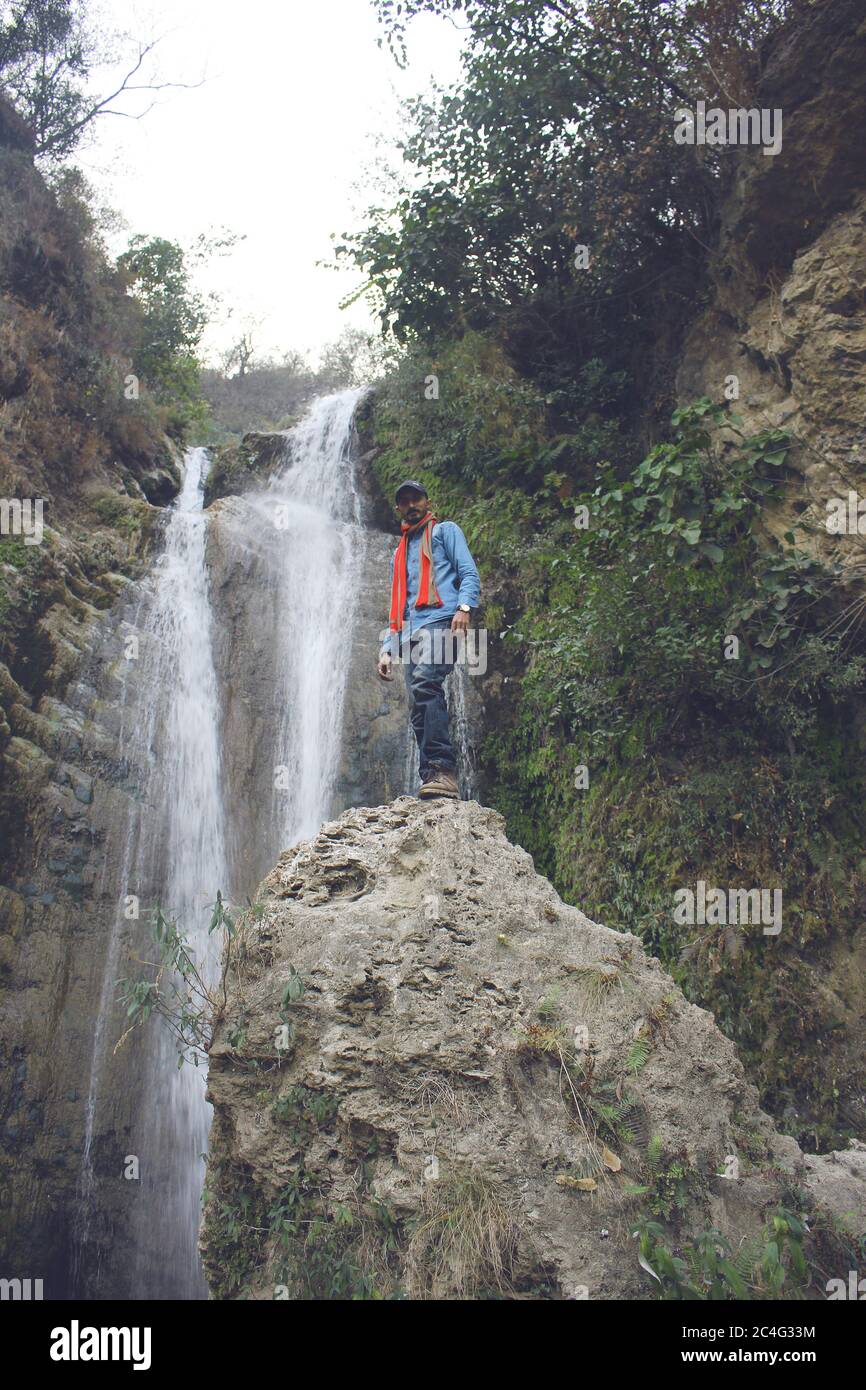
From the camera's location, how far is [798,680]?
21.5 feet

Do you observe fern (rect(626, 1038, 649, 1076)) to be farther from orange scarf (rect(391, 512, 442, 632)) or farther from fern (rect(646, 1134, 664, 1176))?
orange scarf (rect(391, 512, 442, 632))

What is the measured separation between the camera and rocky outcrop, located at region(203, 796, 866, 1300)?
3.42 m

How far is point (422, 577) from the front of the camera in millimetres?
5688

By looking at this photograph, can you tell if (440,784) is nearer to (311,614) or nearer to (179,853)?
(179,853)

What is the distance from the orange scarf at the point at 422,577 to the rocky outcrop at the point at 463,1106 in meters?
1.68

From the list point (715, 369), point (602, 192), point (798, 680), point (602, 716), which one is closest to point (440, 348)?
point (602, 192)

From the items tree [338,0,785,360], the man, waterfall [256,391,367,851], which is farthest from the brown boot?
tree [338,0,785,360]

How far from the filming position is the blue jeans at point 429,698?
5461 millimetres

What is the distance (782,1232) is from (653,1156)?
21.5 inches

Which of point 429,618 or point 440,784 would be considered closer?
point 440,784

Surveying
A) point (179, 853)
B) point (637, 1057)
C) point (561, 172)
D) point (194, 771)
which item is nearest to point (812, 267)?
point (561, 172)

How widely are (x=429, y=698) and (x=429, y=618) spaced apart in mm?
503

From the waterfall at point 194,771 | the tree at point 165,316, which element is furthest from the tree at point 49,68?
the waterfall at point 194,771

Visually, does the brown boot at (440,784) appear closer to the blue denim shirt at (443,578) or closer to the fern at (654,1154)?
the blue denim shirt at (443,578)
